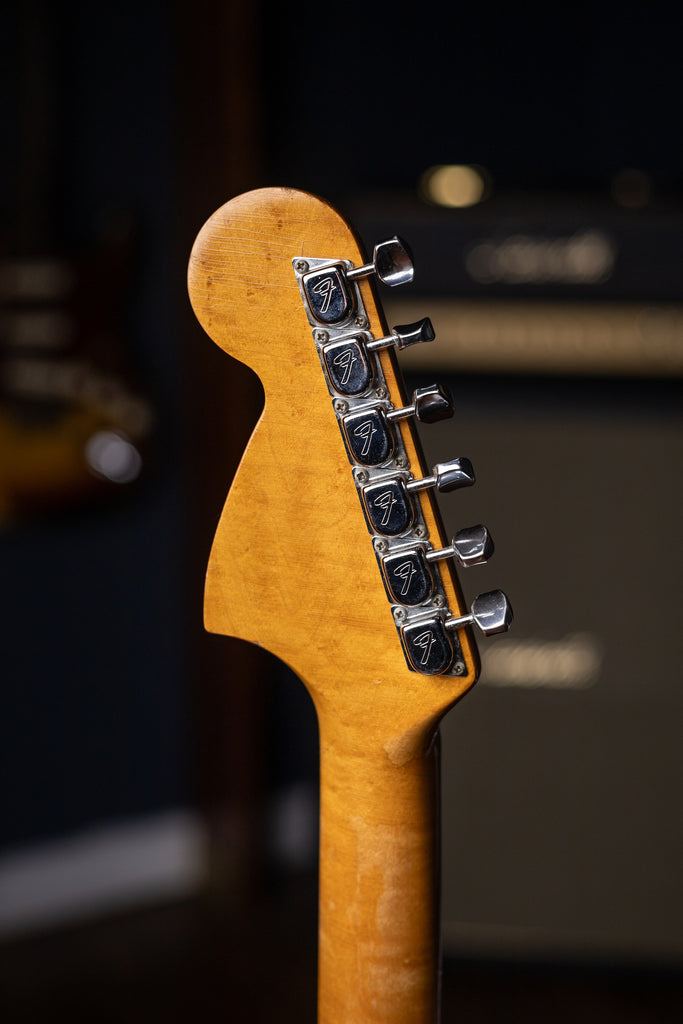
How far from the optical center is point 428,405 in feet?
1.95

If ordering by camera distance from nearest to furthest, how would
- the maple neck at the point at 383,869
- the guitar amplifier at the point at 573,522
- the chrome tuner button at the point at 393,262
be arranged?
the chrome tuner button at the point at 393,262 → the maple neck at the point at 383,869 → the guitar amplifier at the point at 573,522

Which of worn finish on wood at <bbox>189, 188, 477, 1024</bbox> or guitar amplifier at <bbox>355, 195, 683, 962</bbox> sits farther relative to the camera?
guitar amplifier at <bbox>355, 195, 683, 962</bbox>

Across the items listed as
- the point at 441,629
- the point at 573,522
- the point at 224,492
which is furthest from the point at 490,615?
the point at 224,492

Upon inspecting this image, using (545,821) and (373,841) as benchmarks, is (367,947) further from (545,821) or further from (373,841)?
(545,821)

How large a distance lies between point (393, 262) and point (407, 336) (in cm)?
4

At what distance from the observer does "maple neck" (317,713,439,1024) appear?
0.68 meters

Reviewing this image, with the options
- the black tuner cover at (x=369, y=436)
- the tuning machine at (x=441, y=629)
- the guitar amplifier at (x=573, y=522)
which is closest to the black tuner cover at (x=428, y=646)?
the tuning machine at (x=441, y=629)

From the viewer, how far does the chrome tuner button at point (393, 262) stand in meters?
0.56

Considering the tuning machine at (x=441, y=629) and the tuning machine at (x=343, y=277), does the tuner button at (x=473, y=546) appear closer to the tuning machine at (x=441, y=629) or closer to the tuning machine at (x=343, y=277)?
the tuning machine at (x=441, y=629)

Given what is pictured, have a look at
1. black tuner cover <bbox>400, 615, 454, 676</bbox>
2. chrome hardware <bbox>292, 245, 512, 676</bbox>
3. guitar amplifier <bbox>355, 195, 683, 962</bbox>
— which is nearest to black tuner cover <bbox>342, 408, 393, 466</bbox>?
chrome hardware <bbox>292, 245, 512, 676</bbox>

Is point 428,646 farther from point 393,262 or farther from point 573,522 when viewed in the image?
point 573,522

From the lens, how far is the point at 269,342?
2.03 feet

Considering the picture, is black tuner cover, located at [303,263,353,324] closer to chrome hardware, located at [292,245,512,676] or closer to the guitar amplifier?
chrome hardware, located at [292,245,512,676]

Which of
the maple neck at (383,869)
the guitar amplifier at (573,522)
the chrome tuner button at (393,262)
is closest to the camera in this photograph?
the chrome tuner button at (393,262)
